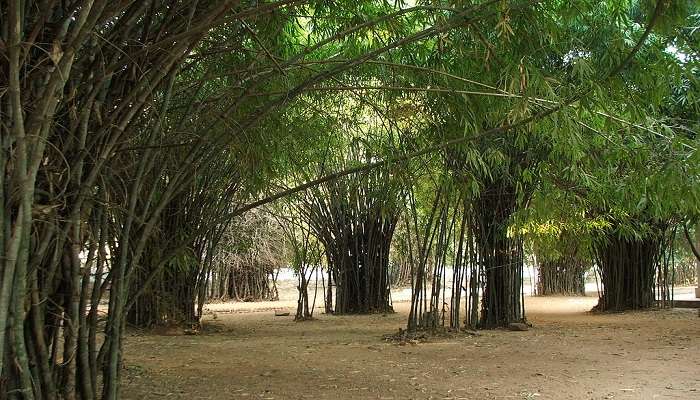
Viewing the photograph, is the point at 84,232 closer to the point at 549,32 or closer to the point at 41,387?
the point at 41,387

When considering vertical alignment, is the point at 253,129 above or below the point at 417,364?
above

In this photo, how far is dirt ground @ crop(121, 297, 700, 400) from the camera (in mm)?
3605

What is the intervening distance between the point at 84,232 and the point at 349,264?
7441 mm

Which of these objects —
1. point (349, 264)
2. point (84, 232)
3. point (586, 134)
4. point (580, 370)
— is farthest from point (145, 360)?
point (349, 264)

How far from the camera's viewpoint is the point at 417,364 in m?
4.61

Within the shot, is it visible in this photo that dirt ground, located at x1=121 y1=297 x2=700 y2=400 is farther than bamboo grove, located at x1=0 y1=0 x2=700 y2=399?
Yes

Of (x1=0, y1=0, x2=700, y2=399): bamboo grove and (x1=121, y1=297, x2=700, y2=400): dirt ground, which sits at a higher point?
(x1=0, y1=0, x2=700, y2=399): bamboo grove

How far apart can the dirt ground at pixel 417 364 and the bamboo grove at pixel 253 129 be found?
2.12 feet

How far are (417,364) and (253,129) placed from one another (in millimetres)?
2298

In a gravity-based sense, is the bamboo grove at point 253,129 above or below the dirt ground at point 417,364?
above

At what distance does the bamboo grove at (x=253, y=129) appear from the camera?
1993 millimetres

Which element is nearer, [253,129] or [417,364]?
[253,129]

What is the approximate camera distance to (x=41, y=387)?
217cm

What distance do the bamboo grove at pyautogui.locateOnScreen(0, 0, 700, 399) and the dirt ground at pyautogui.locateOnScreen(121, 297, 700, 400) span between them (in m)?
0.65
